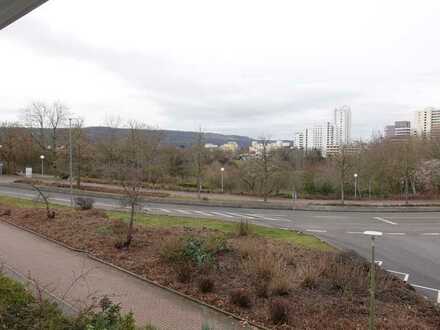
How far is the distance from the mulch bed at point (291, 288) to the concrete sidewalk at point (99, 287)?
0.49 metres

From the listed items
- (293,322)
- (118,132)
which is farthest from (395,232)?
(118,132)

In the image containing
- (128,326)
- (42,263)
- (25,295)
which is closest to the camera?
(128,326)

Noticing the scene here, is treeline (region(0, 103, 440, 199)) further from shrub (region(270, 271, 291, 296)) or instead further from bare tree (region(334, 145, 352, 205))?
shrub (region(270, 271, 291, 296))

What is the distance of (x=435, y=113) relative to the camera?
95.6 metres

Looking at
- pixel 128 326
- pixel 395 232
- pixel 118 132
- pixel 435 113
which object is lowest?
pixel 395 232

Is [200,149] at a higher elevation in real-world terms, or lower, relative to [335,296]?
higher

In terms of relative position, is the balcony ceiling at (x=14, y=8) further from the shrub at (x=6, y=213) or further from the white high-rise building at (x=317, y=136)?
the white high-rise building at (x=317, y=136)

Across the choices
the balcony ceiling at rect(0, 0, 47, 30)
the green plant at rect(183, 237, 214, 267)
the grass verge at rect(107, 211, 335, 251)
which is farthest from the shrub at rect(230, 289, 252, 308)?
the grass verge at rect(107, 211, 335, 251)

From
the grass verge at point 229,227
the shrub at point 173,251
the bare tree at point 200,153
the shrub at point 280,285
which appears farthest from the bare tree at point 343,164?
the shrub at point 280,285

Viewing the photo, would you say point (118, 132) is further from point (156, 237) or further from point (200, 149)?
point (156, 237)

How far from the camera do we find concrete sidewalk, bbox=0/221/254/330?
27.4 feet

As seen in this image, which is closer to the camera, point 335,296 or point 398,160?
point 335,296

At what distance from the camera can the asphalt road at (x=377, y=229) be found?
15.1 meters

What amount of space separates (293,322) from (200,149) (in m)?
33.6
